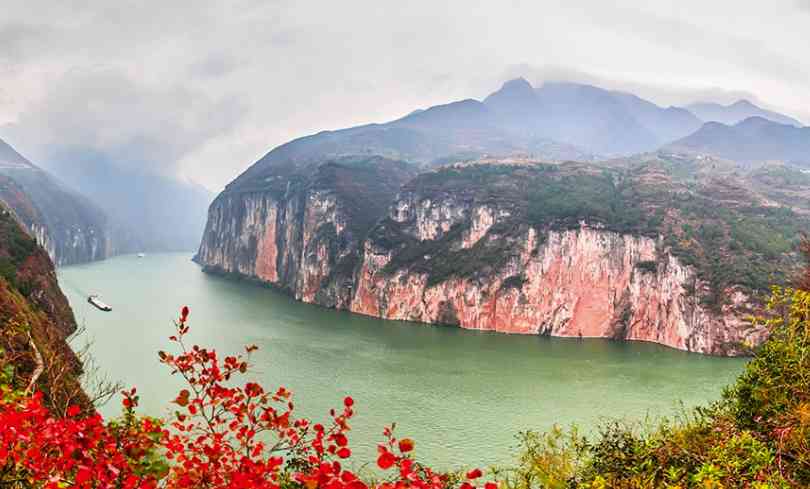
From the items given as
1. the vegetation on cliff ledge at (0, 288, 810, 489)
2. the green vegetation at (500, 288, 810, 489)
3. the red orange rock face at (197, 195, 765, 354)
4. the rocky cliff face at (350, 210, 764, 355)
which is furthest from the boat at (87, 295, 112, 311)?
the green vegetation at (500, 288, 810, 489)

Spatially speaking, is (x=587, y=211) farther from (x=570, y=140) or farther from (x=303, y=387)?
(x=570, y=140)

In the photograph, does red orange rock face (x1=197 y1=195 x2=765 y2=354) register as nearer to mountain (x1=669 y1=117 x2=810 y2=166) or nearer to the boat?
the boat

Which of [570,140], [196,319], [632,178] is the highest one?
[570,140]

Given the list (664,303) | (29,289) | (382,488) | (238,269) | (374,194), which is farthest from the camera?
(238,269)

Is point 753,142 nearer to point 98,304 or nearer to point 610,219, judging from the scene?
point 610,219

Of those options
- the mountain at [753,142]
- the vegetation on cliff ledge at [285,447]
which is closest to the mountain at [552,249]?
the vegetation on cliff ledge at [285,447]

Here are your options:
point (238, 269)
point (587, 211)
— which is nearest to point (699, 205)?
point (587, 211)

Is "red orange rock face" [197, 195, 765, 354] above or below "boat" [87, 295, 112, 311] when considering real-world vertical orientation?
above
